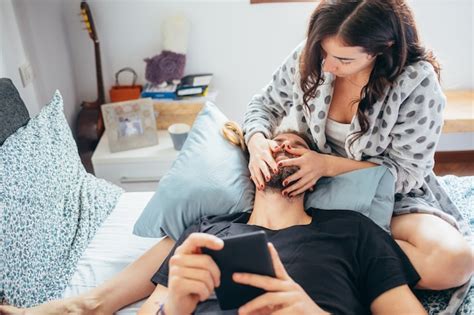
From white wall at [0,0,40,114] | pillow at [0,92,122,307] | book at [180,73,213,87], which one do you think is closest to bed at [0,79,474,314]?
pillow at [0,92,122,307]

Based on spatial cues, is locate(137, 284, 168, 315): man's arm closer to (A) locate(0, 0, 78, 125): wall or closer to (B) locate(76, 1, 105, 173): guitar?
(A) locate(0, 0, 78, 125): wall

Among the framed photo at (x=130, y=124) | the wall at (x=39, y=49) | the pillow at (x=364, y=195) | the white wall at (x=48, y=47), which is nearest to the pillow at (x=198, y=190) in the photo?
the pillow at (x=364, y=195)

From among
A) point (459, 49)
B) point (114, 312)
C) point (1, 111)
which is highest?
point (1, 111)

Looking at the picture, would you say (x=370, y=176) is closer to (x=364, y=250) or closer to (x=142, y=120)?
(x=364, y=250)

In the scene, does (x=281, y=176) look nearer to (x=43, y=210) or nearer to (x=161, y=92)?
(x=43, y=210)

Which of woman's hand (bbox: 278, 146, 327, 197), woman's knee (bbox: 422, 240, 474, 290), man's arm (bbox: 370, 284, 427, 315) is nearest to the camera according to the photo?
man's arm (bbox: 370, 284, 427, 315)

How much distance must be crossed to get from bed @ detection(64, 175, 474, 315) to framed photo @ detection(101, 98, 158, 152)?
484 millimetres

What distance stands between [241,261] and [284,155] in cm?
56

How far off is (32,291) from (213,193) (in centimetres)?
57

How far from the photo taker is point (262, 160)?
134 cm

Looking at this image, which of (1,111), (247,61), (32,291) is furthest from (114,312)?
(247,61)

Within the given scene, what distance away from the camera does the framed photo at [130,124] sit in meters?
2.13

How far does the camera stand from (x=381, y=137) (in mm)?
1362

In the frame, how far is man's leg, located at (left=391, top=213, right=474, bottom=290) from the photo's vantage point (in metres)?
1.17
